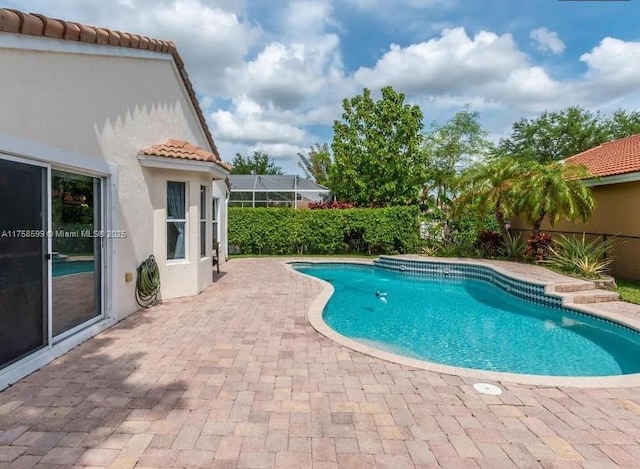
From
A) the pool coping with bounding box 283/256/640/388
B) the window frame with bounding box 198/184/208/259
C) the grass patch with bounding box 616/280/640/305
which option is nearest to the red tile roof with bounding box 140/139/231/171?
the window frame with bounding box 198/184/208/259

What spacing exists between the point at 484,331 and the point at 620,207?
1088cm

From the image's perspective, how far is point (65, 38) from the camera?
6414mm

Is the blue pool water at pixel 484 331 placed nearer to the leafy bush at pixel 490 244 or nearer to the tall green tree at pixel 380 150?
the leafy bush at pixel 490 244

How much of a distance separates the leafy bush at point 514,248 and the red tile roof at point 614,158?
4552 mm

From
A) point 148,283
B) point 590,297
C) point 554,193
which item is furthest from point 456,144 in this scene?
point 148,283

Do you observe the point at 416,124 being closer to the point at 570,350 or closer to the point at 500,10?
the point at 500,10

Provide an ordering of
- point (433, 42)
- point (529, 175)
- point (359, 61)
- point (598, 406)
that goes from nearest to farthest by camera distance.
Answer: point (598, 406) < point (529, 175) < point (433, 42) < point (359, 61)

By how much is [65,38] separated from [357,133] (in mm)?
24203

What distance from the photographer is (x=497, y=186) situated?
18.5 metres

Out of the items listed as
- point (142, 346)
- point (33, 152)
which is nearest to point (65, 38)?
point (33, 152)

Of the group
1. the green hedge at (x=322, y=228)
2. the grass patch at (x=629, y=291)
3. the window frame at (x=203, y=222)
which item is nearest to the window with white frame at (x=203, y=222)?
the window frame at (x=203, y=222)

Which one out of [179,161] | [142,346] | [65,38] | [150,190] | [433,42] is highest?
[433,42]

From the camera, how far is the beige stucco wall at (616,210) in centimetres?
1499

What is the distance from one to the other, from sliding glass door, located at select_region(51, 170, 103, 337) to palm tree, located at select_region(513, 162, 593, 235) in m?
16.9
